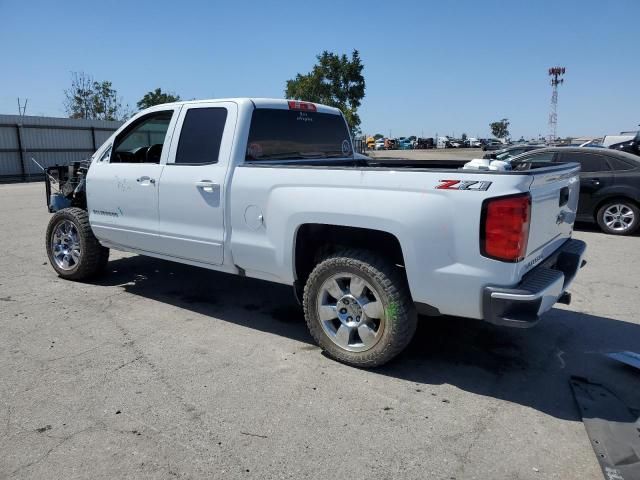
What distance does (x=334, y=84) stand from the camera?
29.5 metres

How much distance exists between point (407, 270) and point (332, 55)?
1101 inches

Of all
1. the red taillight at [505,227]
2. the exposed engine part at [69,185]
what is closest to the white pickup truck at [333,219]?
the red taillight at [505,227]

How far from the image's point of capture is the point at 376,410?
3.24 metres

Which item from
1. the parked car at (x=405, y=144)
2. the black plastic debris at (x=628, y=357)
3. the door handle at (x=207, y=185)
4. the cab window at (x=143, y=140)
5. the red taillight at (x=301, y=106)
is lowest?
the black plastic debris at (x=628, y=357)

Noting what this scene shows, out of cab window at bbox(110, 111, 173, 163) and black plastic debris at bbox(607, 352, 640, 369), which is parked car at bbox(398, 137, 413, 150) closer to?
cab window at bbox(110, 111, 173, 163)

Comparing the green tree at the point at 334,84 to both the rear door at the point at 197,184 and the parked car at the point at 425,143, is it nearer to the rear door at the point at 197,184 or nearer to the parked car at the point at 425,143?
Answer: the rear door at the point at 197,184

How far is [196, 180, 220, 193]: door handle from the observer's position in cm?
430

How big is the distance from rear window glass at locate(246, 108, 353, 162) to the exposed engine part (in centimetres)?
254

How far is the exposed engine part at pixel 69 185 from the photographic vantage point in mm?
5988

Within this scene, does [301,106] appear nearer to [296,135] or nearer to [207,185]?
[296,135]

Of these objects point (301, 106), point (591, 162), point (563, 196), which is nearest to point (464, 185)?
point (563, 196)

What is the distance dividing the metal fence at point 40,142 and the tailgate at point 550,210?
25466mm

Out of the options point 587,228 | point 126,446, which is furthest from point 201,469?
point 587,228

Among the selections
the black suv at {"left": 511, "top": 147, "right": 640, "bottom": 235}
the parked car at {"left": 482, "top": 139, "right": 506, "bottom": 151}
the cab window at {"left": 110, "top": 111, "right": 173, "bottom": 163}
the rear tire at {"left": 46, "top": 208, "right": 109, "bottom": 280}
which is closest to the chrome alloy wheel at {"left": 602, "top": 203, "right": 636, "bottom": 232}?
the black suv at {"left": 511, "top": 147, "right": 640, "bottom": 235}
